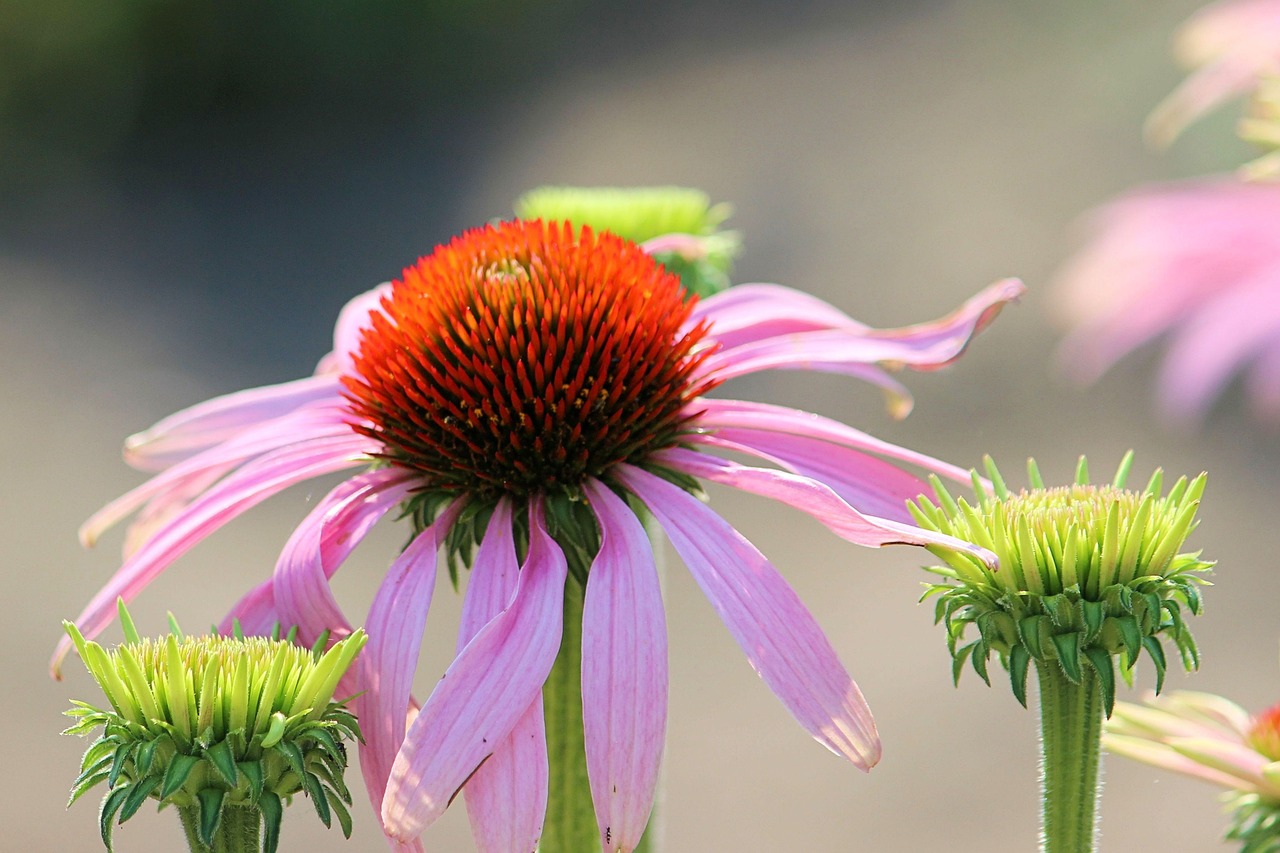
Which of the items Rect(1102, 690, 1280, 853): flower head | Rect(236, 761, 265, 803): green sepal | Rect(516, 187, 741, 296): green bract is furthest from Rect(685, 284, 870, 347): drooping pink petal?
Rect(236, 761, 265, 803): green sepal

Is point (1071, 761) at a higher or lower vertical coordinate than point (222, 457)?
lower

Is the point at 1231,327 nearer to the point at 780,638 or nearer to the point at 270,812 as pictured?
the point at 780,638

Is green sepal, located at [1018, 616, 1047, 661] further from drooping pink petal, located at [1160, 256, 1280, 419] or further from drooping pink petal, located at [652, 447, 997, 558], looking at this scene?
drooping pink petal, located at [1160, 256, 1280, 419]

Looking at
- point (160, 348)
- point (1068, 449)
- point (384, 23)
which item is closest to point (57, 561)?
point (160, 348)

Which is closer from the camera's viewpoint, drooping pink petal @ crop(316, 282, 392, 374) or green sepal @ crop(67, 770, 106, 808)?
green sepal @ crop(67, 770, 106, 808)

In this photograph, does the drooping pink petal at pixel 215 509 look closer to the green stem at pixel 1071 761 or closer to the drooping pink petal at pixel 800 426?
the drooping pink petal at pixel 800 426

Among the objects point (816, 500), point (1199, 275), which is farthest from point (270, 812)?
point (1199, 275)
